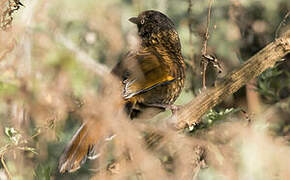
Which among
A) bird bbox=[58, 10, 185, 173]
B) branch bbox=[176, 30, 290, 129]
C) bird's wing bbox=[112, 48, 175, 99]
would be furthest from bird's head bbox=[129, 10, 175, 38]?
branch bbox=[176, 30, 290, 129]

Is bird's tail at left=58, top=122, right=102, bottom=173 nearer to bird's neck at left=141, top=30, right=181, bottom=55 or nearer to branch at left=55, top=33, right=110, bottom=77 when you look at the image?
branch at left=55, top=33, right=110, bottom=77

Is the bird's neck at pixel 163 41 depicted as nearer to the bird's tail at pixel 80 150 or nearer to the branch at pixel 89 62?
the branch at pixel 89 62

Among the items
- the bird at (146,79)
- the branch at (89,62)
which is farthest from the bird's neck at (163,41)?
the branch at (89,62)

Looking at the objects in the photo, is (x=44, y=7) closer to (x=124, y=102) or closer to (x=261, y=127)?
(x=124, y=102)

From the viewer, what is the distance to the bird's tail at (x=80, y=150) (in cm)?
319

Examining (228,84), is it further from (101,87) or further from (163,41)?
(163,41)

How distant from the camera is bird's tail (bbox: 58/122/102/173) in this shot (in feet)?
10.5

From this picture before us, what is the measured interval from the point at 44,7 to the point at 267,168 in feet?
7.05

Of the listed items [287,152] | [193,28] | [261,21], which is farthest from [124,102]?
[261,21]

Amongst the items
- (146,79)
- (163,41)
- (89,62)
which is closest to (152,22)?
(163,41)

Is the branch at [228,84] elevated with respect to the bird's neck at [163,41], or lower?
lower

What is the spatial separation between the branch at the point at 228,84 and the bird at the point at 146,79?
14.5 inches

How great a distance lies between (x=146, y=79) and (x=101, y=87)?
842 millimetres

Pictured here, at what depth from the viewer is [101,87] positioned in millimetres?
2924
